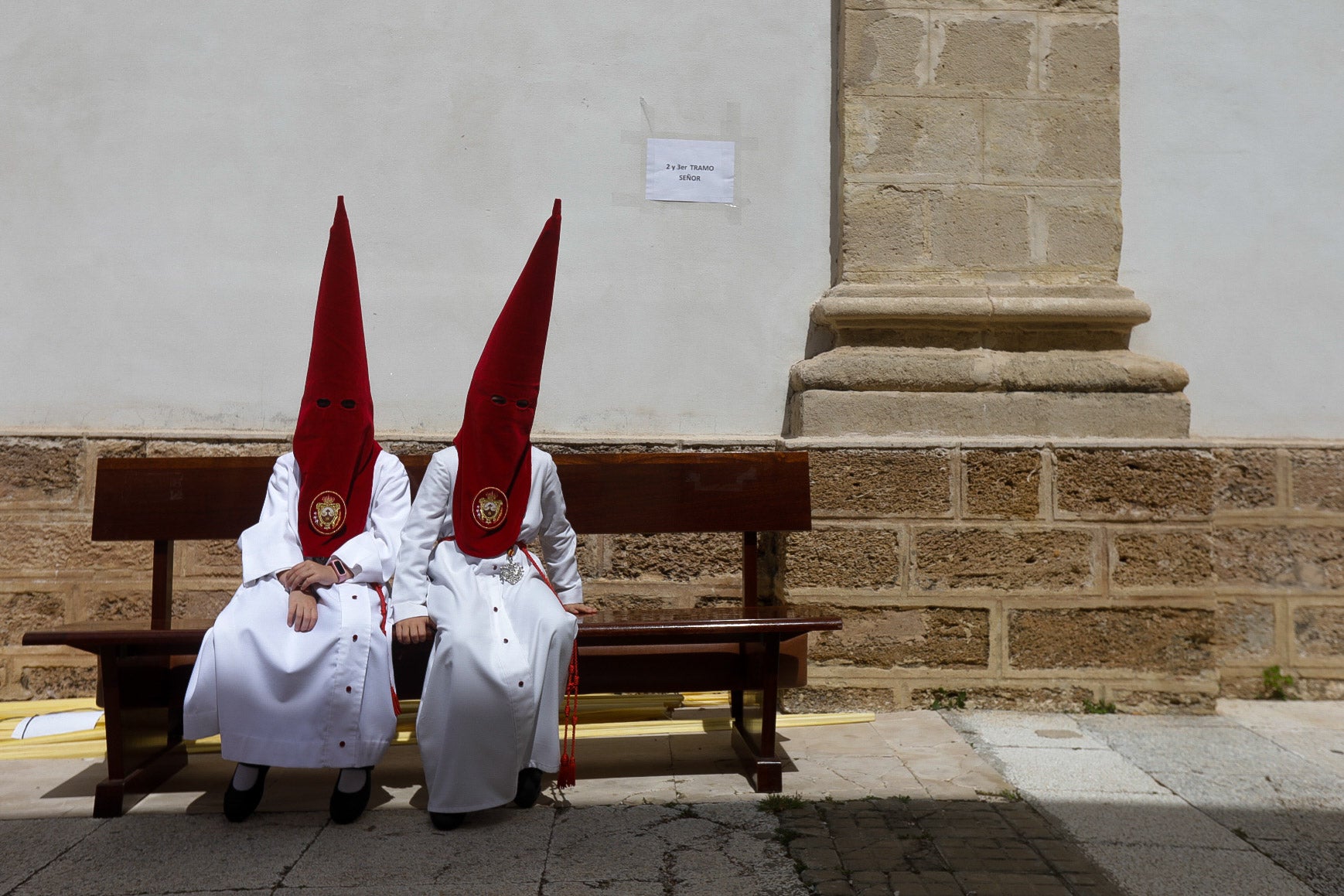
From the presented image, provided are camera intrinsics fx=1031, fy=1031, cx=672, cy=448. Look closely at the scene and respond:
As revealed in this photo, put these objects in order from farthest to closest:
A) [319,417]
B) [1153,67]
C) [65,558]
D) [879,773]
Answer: [1153,67], [65,558], [879,773], [319,417]

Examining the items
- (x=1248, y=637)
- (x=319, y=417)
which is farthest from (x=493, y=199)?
(x=1248, y=637)

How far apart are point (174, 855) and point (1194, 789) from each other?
3.21 m

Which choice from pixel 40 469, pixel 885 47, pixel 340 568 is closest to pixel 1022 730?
pixel 340 568

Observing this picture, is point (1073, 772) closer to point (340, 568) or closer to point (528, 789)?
point (528, 789)

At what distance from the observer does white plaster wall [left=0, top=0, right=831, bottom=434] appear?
4.75m

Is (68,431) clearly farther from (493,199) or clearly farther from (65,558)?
(493,199)

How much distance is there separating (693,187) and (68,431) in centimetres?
306

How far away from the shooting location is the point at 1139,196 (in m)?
4.95

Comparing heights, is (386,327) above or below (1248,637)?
above

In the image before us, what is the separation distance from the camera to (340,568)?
130 inches

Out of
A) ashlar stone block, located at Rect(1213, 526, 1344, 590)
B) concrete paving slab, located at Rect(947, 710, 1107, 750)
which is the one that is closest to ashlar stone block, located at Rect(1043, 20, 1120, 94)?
ashlar stone block, located at Rect(1213, 526, 1344, 590)

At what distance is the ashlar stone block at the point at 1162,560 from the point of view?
448 centimetres

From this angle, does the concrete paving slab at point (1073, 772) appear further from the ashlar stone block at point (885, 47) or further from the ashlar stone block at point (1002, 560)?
the ashlar stone block at point (885, 47)

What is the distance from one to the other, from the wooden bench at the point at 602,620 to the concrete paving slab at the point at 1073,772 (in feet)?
2.76
